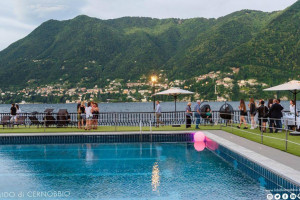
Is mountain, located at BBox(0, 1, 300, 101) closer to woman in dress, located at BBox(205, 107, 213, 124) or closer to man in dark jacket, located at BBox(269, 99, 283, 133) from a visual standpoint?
woman in dress, located at BBox(205, 107, 213, 124)

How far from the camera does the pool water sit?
25.6 feet

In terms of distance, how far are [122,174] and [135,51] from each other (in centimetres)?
15141

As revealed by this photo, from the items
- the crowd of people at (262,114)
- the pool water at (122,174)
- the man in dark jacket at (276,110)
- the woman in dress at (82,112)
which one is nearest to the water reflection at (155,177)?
the pool water at (122,174)

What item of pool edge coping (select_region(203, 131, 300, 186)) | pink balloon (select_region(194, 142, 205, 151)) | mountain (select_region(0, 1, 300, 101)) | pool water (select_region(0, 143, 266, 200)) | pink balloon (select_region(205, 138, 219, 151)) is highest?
A: mountain (select_region(0, 1, 300, 101))

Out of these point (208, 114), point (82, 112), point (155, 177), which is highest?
point (82, 112)

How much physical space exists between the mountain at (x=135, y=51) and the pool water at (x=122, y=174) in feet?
360

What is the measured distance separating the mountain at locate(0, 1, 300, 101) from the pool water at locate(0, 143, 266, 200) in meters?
110

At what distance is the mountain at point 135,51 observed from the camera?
12312 cm

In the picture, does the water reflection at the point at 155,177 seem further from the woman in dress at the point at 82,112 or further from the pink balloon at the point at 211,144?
the woman in dress at the point at 82,112

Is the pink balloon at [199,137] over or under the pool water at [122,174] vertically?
over

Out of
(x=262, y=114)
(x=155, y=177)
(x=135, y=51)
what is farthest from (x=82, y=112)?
(x=135, y=51)

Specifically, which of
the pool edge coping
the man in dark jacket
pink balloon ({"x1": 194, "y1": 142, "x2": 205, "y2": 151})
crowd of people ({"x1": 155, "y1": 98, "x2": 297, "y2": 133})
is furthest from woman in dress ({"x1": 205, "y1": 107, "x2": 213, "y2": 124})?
the pool edge coping

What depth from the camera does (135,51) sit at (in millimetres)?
158375

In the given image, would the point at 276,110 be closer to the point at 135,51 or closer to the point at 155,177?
the point at 155,177
